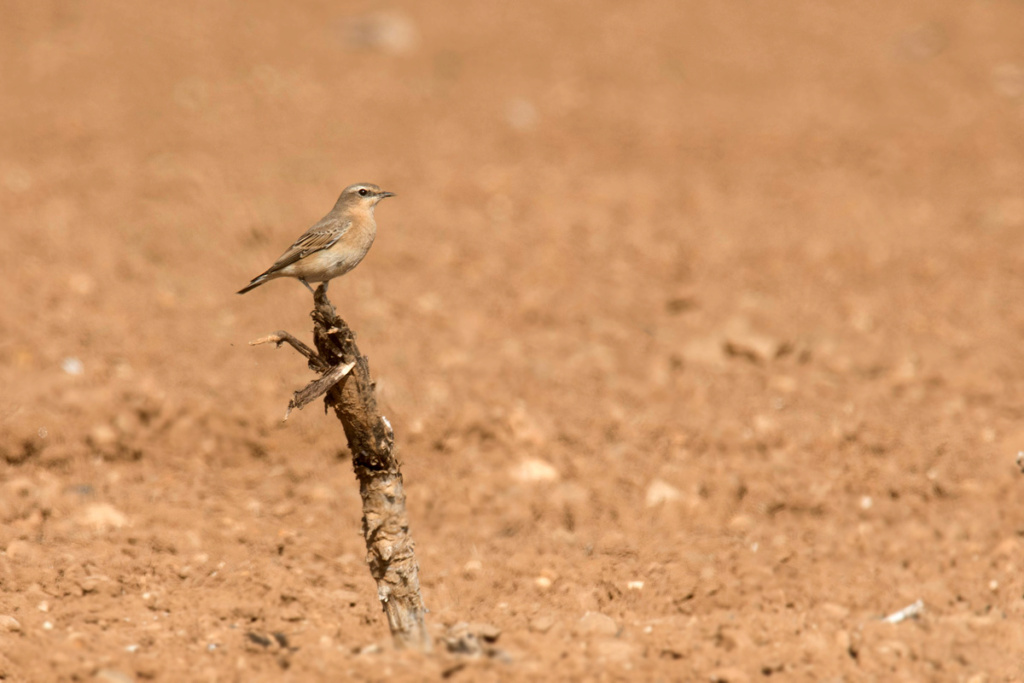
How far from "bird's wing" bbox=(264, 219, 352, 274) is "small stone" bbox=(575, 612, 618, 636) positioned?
2627 millimetres

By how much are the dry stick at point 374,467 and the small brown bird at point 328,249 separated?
0.72 metres

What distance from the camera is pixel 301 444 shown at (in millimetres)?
7824

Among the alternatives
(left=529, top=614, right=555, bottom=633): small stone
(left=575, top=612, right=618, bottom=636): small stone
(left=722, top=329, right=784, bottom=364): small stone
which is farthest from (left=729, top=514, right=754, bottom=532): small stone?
(left=722, top=329, right=784, bottom=364): small stone

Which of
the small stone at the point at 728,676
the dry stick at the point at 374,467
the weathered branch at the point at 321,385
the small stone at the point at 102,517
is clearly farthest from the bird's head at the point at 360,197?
the small stone at the point at 728,676

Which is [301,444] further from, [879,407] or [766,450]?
[879,407]

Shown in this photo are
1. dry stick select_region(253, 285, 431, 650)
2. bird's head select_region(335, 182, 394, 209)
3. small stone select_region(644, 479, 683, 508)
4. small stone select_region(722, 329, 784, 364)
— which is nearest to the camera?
dry stick select_region(253, 285, 431, 650)

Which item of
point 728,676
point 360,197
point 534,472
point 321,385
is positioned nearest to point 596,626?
point 728,676

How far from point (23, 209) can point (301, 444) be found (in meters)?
5.92

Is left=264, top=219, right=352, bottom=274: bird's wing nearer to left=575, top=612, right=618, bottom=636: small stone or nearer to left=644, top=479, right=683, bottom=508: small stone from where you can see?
left=575, top=612, right=618, bottom=636: small stone

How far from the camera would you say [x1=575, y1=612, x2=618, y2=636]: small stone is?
5.47 meters

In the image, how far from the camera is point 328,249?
227 inches

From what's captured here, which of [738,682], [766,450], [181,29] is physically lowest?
[738,682]

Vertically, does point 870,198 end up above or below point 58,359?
above

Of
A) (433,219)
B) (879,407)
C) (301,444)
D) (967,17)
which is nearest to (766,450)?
(879,407)
